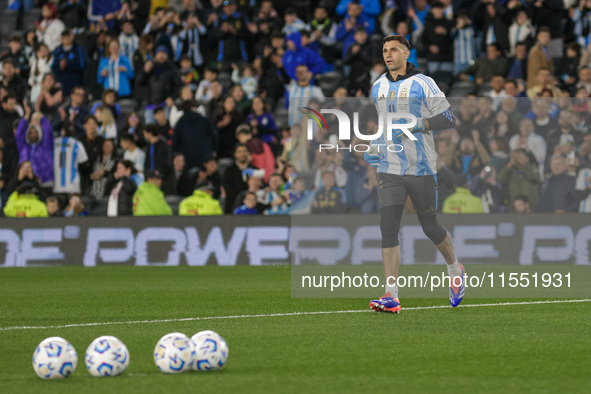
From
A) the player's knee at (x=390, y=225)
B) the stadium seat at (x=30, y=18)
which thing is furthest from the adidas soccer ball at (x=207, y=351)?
the stadium seat at (x=30, y=18)

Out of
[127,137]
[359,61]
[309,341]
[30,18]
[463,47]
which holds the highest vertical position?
[30,18]

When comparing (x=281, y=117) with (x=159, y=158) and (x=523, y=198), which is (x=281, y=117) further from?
(x=523, y=198)

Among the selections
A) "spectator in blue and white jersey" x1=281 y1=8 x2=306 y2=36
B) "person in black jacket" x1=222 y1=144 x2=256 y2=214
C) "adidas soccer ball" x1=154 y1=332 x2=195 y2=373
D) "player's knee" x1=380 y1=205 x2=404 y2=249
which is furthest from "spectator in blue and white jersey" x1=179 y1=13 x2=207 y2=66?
"adidas soccer ball" x1=154 y1=332 x2=195 y2=373

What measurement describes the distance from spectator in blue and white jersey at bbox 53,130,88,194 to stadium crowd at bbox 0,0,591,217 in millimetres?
27

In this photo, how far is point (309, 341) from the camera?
8.35 m

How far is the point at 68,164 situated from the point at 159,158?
182 centimetres

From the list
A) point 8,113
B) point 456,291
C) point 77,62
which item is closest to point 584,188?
point 456,291

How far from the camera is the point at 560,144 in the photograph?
55.9 feet

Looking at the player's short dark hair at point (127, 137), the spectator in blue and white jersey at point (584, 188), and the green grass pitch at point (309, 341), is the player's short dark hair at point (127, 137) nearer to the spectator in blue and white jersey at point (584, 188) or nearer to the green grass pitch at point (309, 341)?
the green grass pitch at point (309, 341)

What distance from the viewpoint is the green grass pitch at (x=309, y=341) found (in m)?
6.43

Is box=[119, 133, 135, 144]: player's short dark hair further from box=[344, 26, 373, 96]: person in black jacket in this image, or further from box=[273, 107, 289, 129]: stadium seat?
box=[344, 26, 373, 96]: person in black jacket

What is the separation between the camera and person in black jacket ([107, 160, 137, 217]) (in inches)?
741

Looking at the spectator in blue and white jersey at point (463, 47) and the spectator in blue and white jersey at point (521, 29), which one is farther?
the spectator in blue and white jersey at point (463, 47)

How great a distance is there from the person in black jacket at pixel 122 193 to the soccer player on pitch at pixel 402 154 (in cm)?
904
